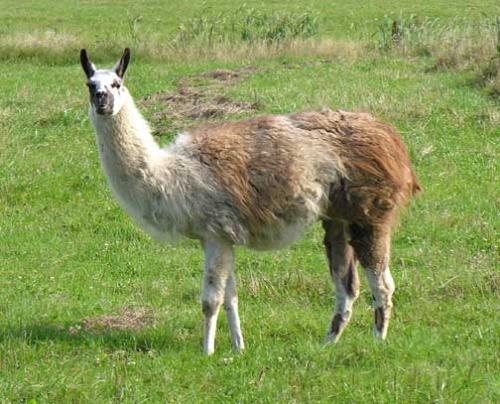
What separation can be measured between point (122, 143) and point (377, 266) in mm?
2004

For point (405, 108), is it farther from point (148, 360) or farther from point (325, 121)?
point (148, 360)

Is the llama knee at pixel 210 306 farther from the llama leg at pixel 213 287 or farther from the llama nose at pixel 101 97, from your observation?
the llama nose at pixel 101 97

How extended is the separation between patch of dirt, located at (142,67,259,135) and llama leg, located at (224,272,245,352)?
7289 mm

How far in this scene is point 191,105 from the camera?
1575 cm

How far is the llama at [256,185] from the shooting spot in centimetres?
693

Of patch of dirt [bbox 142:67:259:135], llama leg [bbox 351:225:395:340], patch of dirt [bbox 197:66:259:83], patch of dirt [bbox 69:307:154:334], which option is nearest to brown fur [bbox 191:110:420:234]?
llama leg [bbox 351:225:395:340]

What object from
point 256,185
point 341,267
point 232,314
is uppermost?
point 256,185

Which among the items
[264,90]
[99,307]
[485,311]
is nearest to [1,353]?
[99,307]

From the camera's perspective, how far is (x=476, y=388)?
5.63 metres

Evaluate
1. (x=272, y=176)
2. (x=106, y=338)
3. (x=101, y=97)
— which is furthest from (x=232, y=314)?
(x=101, y=97)

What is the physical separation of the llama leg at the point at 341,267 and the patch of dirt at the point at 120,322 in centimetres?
142

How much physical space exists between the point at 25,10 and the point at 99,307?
118ft

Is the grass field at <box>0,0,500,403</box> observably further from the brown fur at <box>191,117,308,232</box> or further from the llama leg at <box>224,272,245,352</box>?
the brown fur at <box>191,117,308,232</box>

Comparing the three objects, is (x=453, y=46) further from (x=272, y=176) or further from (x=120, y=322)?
(x=120, y=322)
